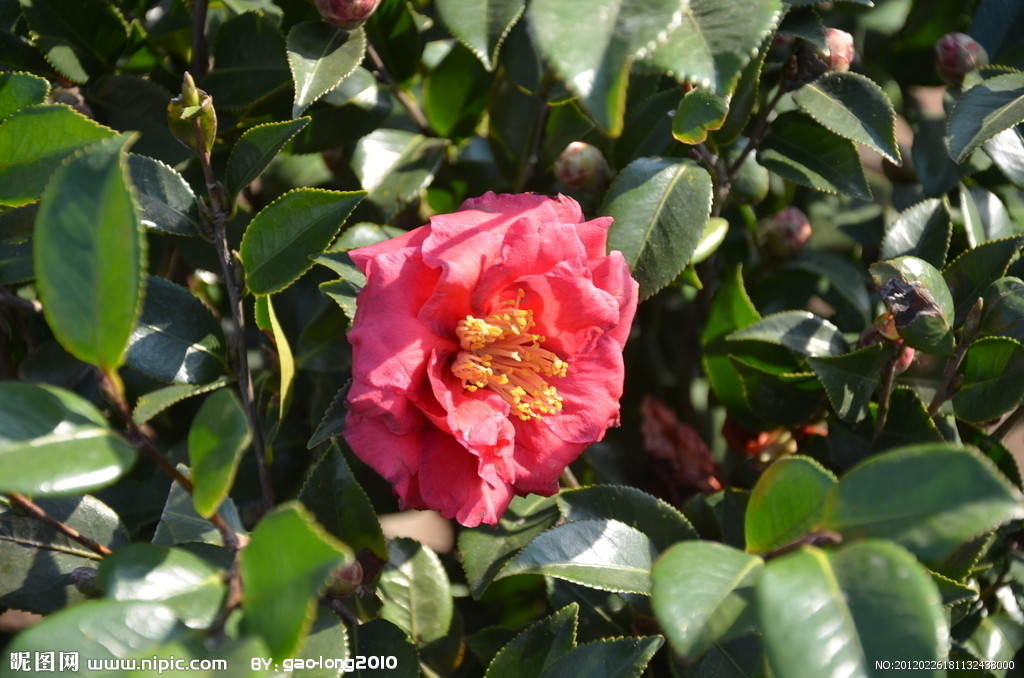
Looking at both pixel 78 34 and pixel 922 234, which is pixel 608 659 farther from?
pixel 78 34

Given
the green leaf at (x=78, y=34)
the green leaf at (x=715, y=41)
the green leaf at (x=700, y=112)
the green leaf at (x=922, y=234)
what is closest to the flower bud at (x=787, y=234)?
the green leaf at (x=922, y=234)

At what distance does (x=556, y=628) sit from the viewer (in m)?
0.86

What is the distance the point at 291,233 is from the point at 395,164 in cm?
31

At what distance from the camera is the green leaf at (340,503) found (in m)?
0.89

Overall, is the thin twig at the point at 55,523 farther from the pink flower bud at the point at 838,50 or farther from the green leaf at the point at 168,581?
the pink flower bud at the point at 838,50

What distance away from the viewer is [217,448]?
0.61 meters

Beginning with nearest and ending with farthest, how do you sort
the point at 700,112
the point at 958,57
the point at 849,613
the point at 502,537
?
the point at 849,613, the point at 700,112, the point at 502,537, the point at 958,57

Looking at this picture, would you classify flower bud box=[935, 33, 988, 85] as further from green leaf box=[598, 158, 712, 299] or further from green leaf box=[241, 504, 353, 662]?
green leaf box=[241, 504, 353, 662]

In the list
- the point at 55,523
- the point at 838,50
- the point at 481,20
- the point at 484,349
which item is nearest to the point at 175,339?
the point at 55,523

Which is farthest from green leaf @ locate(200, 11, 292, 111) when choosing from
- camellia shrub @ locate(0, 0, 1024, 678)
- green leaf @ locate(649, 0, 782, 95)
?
green leaf @ locate(649, 0, 782, 95)

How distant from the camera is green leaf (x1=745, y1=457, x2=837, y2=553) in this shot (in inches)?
25.5

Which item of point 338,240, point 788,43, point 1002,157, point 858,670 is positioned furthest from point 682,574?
point 788,43

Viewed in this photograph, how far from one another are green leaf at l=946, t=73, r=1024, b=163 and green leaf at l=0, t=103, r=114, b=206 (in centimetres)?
78

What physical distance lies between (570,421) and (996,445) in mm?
496
